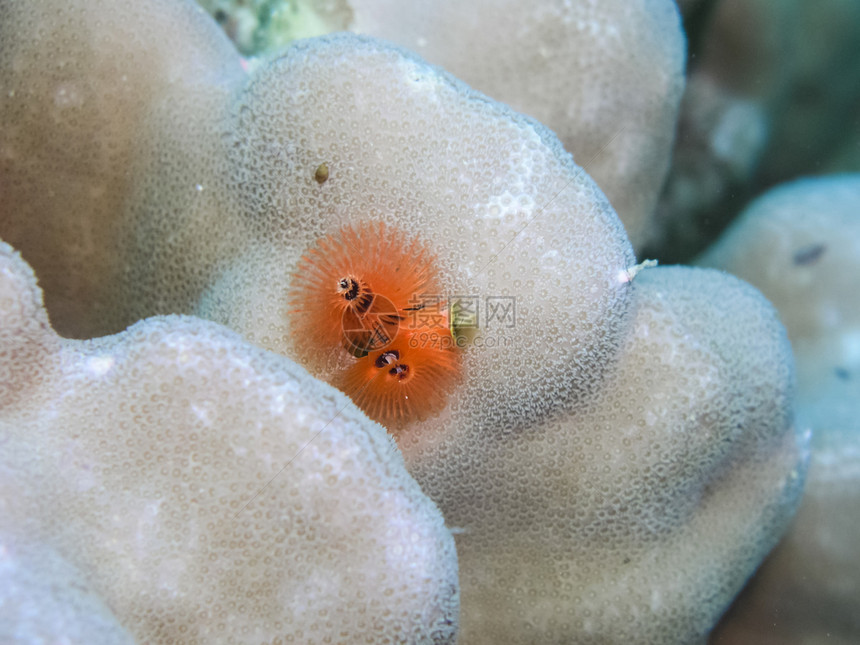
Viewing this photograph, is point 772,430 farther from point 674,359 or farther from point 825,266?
point 825,266

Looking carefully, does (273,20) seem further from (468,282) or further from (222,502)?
(222,502)

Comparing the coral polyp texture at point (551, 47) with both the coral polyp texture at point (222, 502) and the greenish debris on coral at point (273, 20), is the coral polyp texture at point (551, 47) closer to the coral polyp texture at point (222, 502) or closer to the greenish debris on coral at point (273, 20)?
the greenish debris on coral at point (273, 20)

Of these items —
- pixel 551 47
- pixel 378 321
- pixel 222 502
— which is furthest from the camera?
pixel 551 47

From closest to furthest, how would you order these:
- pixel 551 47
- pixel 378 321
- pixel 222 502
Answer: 1. pixel 222 502
2. pixel 378 321
3. pixel 551 47

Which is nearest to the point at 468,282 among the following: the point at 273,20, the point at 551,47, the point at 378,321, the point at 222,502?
the point at 378,321

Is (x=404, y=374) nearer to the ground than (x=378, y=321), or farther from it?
nearer to the ground

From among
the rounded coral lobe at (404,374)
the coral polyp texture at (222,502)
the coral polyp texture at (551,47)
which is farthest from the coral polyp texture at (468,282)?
the coral polyp texture at (551,47)

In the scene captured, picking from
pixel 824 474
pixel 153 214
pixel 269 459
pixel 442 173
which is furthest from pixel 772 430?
pixel 153 214
